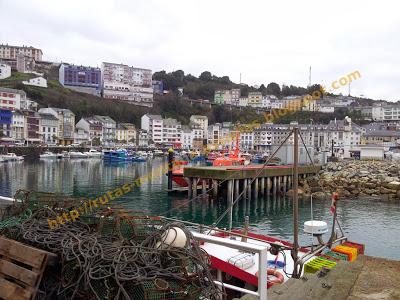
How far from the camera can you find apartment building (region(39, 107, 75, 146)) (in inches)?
3718

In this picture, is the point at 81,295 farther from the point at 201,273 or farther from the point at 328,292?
the point at 328,292

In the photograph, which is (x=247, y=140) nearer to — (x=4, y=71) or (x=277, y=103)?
(x=277, y=103)

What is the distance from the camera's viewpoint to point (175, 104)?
139 metres

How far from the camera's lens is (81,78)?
418ft

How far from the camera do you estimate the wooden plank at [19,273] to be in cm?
357

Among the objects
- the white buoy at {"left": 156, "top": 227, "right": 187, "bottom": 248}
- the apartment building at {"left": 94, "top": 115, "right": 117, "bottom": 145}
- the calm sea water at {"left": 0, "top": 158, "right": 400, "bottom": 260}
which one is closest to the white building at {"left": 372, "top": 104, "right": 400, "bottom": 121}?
the apartment building at {"left": 94, "top": 115, "right": 117, "bottom": 145}

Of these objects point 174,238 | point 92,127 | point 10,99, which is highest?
point 10,99

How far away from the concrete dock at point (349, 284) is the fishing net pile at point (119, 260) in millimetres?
765

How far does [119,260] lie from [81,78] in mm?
131669

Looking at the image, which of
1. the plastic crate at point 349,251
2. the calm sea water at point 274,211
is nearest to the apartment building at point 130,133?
the calm sea water at point 274,211

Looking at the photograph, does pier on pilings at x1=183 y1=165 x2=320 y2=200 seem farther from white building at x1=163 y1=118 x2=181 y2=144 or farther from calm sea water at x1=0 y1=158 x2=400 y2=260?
white building at x1=163 y1=118 x2=181 y2=144

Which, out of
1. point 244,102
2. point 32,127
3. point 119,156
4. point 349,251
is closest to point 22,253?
point 349,251

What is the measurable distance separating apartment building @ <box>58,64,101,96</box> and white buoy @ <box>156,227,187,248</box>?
414ft

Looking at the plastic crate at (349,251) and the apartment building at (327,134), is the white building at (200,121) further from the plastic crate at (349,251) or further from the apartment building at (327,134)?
the plastic crate at (349,251)
